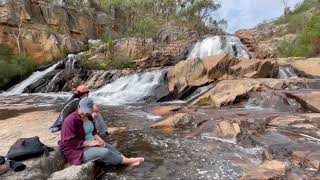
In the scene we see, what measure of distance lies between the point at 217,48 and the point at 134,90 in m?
10.6

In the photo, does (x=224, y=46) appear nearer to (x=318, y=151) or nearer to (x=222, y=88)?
(x=222, y=88)

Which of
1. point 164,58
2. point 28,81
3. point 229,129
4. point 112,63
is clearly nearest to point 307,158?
point 229,129

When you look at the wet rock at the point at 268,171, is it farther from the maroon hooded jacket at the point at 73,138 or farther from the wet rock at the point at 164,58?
the wet rock at the point at 164,58

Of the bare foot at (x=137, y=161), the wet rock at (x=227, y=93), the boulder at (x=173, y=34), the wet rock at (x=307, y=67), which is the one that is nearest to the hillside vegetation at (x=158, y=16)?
the boulder at (x=173, y=34)

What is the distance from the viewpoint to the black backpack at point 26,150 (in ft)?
19.7

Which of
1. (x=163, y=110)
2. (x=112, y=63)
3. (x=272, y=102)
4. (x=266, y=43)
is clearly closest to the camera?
(x=272, y=102)

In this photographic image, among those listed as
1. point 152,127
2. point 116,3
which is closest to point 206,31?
point 116,3

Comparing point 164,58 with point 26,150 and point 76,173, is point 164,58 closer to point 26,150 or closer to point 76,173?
point 26,150

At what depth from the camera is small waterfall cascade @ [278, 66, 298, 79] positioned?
18969 millimetres

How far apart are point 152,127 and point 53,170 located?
4.49 meters

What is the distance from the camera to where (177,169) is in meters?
6.76

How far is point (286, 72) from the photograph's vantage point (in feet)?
63.4

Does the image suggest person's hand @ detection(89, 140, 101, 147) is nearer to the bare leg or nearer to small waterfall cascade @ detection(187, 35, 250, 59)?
the bare leg

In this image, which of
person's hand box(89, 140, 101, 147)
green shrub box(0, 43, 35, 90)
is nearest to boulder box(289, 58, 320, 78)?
person's hand box(89, 140, 101, 147)
